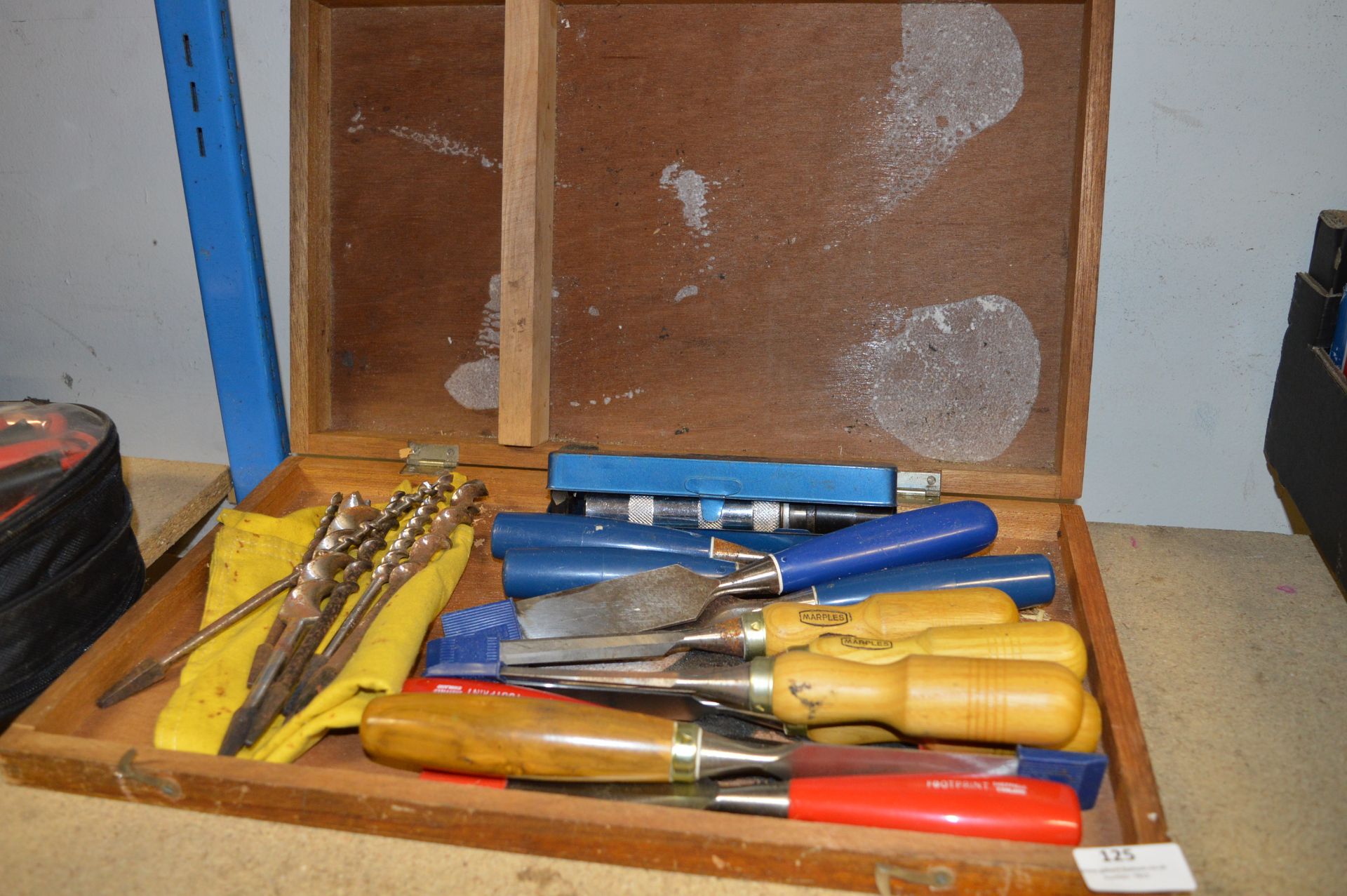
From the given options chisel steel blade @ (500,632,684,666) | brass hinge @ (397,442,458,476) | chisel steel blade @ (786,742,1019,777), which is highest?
brass hinge @ (397,442,458,476)

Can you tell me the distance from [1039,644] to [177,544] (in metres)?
1.48

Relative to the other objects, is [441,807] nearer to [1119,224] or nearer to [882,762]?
[882,762]

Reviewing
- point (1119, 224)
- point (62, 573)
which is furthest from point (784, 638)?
point (1119, 224)

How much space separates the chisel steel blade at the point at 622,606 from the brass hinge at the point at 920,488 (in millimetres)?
299

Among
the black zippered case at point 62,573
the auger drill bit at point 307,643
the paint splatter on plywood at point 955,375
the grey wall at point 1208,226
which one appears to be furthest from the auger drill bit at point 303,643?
the grey wall at point 1208,226

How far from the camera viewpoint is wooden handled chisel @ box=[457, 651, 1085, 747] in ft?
2.31

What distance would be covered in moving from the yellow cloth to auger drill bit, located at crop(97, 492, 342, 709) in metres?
0.01

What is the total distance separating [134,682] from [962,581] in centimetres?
78

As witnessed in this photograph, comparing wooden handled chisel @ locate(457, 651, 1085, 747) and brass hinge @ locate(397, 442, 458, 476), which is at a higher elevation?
brass hinge @ locate(397, 442, 458, 476)

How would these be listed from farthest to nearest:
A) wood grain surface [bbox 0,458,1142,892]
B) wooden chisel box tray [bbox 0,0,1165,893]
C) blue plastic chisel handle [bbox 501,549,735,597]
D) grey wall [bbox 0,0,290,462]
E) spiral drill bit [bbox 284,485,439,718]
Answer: grey wall [bbox 0,0,290,462] < wooden chisel box tray [bbox 0,0,1165,893] < blue plastic chisel handle [bbox 501,549,735,597] < spiral drill bit [bbox 284,485,439,718] < wood grain surface [bbox 0,458,1142,892]

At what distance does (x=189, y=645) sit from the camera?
3.01ft

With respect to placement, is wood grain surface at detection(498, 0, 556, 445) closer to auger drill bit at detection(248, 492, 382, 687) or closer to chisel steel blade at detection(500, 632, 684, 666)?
auger drill bit at detection(248, 492, 382, 687)

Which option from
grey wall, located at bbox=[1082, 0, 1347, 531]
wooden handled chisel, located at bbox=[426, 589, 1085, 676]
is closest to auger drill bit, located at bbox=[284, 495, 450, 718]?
wooden handled chisel, located at bbox=[426, 589, 1085, 676]

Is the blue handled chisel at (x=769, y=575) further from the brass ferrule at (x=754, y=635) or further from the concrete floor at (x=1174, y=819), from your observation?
the concrete floor at (x=1174, y=819)
